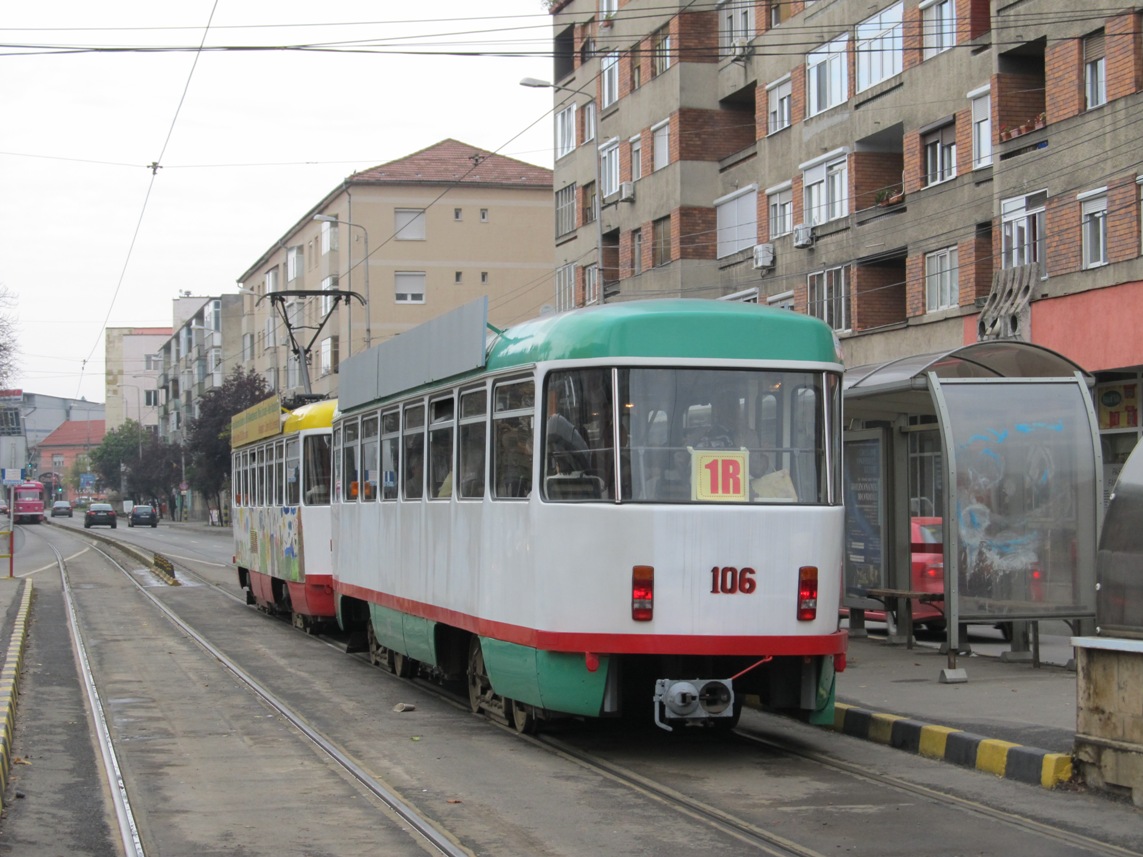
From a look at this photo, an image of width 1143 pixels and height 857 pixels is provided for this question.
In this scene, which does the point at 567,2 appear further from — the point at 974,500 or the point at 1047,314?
the point at 974,500

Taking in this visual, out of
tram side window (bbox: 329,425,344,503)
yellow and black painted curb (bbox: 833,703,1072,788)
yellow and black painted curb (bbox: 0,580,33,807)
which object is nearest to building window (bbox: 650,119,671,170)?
yellow and black painted curb (bbox: 0,580,33,807)

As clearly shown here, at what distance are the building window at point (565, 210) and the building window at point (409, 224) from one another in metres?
20.1

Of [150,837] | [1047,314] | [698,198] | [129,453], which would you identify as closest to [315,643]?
[150,837]

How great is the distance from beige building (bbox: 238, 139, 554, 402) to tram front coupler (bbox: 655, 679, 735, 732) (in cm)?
5850

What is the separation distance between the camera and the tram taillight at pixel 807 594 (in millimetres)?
9820

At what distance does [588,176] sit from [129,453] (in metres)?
89.3

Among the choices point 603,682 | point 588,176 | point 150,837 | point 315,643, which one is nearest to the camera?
point 150,837

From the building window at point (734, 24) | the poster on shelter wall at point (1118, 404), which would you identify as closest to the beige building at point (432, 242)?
the building window at point (734, 24)

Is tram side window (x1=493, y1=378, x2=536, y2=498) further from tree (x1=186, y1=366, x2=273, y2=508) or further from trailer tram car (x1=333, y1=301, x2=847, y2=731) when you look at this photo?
tree (x1=186, y1=366, x2=273, y2=508)

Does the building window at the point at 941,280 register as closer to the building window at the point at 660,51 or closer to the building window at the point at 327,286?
the building window at the point at 660,51

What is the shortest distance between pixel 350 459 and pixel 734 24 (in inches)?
1047

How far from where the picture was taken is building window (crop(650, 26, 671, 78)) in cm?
4194

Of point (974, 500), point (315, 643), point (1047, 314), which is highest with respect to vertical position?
point (1047, 314)

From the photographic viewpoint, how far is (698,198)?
41344mm
